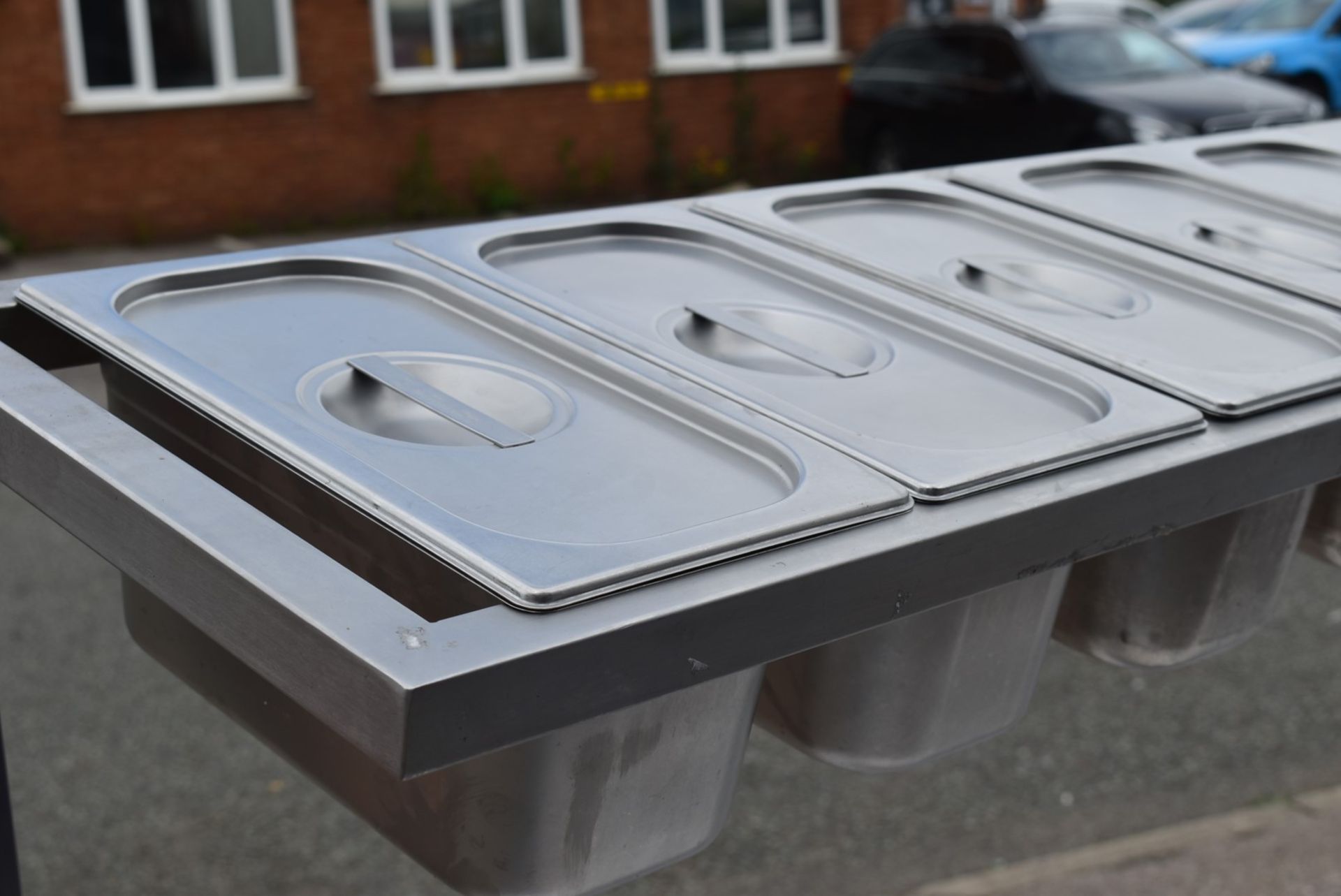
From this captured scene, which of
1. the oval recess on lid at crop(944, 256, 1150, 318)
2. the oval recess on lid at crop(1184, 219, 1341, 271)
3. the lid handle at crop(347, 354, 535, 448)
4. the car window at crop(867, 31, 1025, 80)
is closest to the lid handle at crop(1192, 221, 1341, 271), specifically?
the oval recess on lid at crop(1184, 219, 1341, 271)

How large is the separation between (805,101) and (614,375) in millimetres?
11658

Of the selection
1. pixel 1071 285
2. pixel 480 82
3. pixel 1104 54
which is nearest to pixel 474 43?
pixel 480 82

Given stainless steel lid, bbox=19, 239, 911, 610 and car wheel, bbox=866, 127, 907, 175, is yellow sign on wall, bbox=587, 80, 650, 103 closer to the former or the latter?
car wheel, bbox=866, 127, 907, 175

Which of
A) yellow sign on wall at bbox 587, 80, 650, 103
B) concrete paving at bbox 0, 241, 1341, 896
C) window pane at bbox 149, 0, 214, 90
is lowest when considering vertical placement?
concrete paving at bbox 0, 241, 1341, 896

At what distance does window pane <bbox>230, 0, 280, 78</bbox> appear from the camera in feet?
34.0

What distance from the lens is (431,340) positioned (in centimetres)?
146

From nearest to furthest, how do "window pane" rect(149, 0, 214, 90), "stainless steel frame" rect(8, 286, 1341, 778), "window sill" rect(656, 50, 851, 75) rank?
"stainless steel frame" rect(8, 286, 1341, 778) → "window pane" rect(149, 0, 214, 90) → "window sill" rect(656, 50, 851, 75)

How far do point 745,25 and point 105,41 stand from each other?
4914 mm

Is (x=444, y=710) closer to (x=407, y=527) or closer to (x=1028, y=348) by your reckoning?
(x=407, y=527)

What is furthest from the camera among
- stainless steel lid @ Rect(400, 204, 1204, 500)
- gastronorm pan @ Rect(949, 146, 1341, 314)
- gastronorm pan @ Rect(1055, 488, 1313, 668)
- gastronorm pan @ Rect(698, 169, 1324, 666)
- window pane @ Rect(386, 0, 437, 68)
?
window pane @ Rect(386, 0, 437, 68)

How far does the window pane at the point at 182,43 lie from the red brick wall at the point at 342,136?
0.24m

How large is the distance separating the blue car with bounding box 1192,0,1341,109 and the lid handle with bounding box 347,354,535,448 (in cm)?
1221

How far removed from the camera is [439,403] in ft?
4.12

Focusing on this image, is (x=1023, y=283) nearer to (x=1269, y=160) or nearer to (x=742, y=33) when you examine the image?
(x=1269, y=160)
